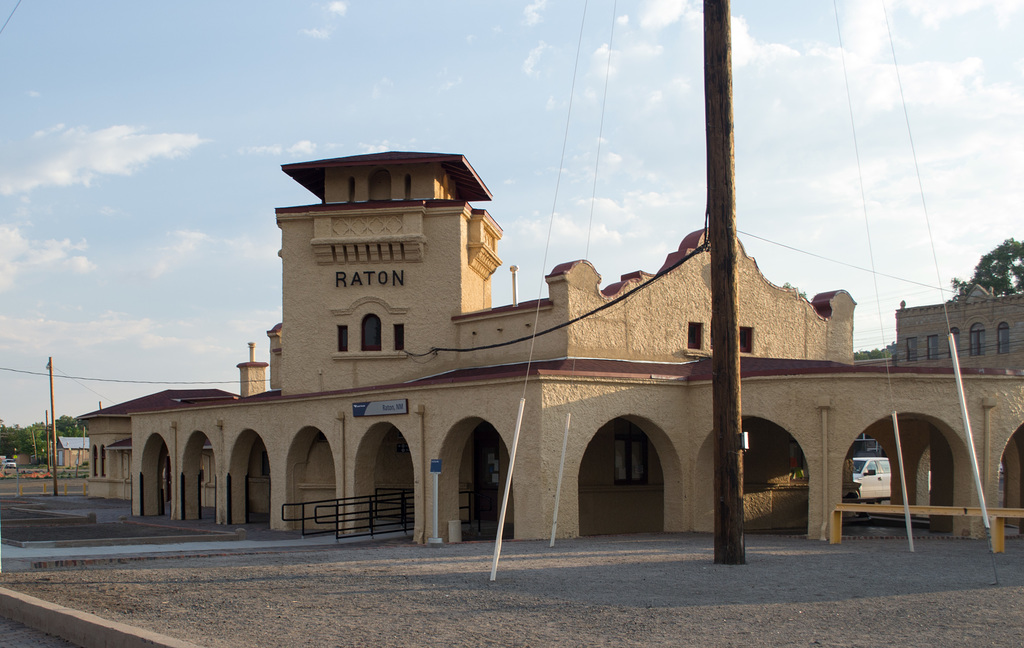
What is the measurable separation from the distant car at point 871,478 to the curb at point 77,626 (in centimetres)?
2868

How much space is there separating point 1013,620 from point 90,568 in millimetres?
12185

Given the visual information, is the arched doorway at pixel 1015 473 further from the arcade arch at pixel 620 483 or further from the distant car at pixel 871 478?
the distant car at pixel 871 478

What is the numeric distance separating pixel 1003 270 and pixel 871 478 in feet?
155

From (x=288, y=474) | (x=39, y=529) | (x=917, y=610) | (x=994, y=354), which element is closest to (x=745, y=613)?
(x=917, y=610)

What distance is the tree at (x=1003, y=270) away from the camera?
7112 cm

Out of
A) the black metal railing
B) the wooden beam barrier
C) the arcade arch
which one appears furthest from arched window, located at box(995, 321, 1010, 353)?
the wooden beam barrier

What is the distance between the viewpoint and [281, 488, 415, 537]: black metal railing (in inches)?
898

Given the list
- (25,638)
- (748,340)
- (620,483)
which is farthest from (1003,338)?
(25,638)

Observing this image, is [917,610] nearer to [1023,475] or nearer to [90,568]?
[90,568]

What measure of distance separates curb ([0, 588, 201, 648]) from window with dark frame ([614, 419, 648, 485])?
1455 centimetres

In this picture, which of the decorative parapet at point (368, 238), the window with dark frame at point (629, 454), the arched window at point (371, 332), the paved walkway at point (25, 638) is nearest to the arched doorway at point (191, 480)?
the arched window at point (371, 332)

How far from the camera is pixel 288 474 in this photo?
84.3ft

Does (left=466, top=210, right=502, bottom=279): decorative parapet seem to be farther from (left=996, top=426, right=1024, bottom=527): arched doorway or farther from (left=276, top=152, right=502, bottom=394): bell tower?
(left=996, top=426, right=1024, bottom=527): arched doorway

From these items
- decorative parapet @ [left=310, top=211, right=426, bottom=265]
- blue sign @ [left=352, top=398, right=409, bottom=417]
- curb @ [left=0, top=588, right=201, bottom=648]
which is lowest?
curb @ [left=0, top=588, right=201, bottom=648]
